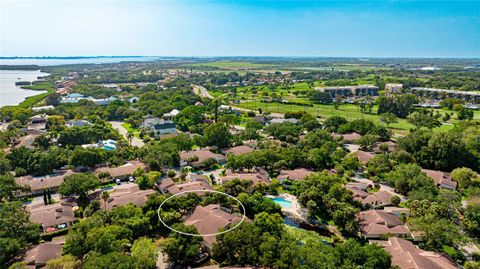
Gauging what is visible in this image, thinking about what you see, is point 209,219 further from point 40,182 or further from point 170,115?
point 170,115

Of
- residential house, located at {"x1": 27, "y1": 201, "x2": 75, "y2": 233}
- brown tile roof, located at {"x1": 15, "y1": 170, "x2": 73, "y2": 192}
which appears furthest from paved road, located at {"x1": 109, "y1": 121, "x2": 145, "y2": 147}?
residential house, located at {"x1": 27, "y1": 201, "x2": 75, "y2": 233}

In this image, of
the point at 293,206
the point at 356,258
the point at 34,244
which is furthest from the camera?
the point at 293,206

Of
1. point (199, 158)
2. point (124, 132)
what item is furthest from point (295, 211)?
point (124, 132)

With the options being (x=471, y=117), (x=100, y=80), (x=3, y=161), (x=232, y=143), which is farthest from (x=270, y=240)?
(x=100, y=80)

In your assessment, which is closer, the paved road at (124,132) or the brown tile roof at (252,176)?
the brown tile roof at (252,176)

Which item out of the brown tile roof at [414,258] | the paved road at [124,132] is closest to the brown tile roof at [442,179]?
the brown tile roof at [414,258]

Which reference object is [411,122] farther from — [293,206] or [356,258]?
[356,258]

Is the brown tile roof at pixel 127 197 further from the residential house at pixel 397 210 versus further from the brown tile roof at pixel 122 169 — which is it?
the residential house at pixel 397 210
